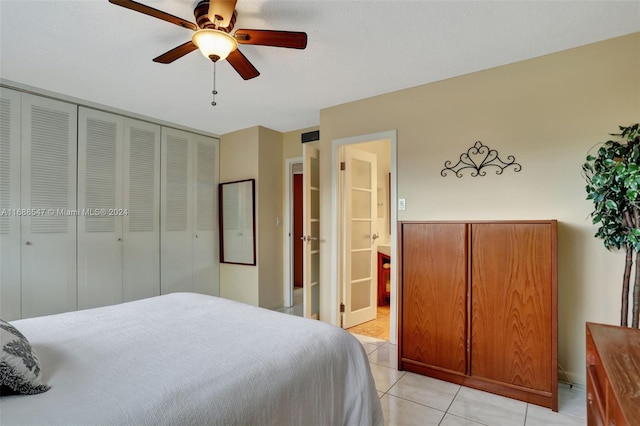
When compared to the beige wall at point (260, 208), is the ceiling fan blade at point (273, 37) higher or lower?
higher

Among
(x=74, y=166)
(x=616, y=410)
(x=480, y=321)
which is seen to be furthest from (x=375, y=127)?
(x=74, y=166)

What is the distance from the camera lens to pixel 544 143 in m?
2.35

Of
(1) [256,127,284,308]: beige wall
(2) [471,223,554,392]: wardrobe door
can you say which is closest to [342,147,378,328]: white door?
(1) [256,127,284,308]: beige wall

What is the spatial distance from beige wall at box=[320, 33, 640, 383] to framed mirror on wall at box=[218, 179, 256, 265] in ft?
7.05

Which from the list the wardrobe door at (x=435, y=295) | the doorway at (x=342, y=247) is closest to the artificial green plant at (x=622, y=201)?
the wardrobe door at (x=435, y=295)

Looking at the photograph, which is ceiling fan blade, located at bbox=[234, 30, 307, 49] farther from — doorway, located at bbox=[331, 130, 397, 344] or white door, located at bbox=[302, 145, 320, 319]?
white door, located at bbox=[302, 145, 320, 319]

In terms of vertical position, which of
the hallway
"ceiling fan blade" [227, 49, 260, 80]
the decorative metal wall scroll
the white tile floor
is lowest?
the hallway

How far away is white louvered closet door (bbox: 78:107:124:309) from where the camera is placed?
3.24 metres

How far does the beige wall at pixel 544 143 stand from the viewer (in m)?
2.16

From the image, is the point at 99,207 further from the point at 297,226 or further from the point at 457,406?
the point at 457,406

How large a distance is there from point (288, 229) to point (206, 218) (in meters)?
1.16

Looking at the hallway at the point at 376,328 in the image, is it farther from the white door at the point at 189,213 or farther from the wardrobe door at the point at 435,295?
the white door at the point at 189,213

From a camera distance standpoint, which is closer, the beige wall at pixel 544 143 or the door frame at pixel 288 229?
the beige wall at pixel 544 143

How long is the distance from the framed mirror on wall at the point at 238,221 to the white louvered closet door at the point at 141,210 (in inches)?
35.1
